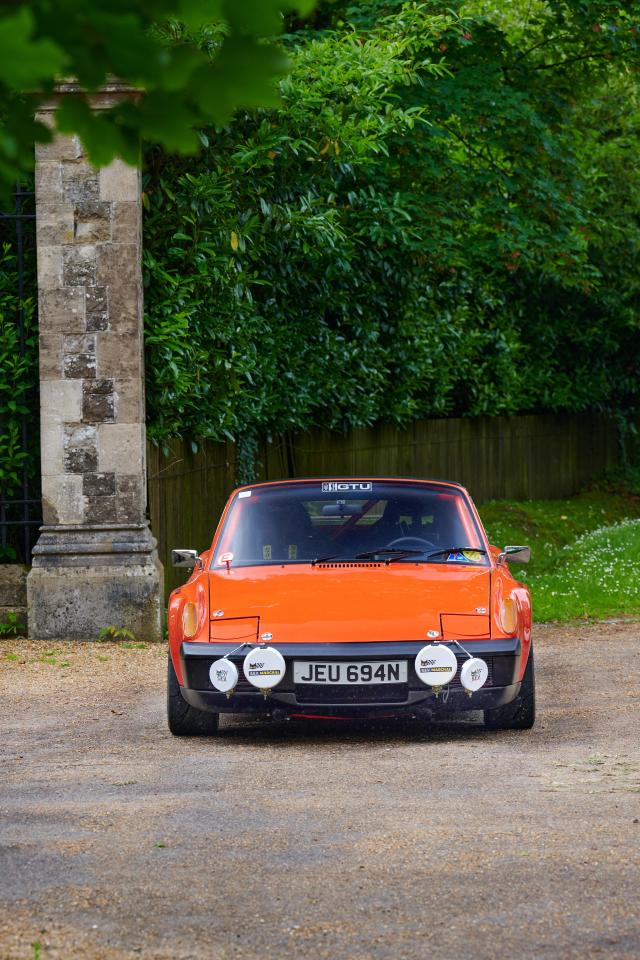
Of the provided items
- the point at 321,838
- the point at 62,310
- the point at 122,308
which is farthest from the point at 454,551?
the point at 62,310

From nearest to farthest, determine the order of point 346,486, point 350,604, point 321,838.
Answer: point 321,838 → point 350,604 → point 346,486

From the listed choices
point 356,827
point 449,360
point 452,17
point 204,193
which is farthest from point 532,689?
point 449,360

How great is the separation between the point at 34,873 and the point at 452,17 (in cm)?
1409

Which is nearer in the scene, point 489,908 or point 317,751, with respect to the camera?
point 489,908

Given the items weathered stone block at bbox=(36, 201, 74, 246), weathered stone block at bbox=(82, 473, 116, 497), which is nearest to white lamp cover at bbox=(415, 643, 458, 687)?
weathered stone block at bbox=(82, 473, 116, 497)

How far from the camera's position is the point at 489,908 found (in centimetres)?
470

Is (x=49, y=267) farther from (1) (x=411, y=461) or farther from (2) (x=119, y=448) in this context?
(1) (x=411, y=461)

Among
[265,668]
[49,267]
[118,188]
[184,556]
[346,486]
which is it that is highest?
[118,188]

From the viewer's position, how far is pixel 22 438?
1323cm

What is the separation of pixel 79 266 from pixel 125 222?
540 mm

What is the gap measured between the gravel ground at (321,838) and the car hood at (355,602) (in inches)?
24.0

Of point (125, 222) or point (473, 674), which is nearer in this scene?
point (473, 674)

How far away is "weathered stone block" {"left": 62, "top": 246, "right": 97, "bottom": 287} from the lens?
42.3ft

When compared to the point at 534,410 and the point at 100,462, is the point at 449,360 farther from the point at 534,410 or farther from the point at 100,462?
the point at 100,462
